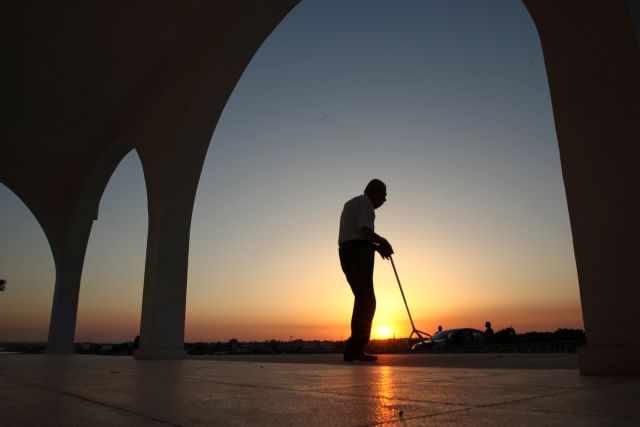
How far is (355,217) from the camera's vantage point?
15.4 ft

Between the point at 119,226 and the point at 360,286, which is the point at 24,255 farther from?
the point at 360,286

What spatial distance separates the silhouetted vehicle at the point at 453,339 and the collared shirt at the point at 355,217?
10.2 meters

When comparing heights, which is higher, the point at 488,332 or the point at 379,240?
the point at 379,240

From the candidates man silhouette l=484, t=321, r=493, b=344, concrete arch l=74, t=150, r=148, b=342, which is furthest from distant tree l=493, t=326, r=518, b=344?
concrete arch l=74, t=150, r=148, b=342

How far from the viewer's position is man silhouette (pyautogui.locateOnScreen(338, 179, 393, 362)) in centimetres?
→ 447

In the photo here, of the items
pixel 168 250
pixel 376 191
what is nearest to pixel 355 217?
pixel 376 191

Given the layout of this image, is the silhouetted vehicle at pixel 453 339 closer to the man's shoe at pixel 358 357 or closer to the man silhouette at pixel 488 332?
the man silhouette at pixel 488 332

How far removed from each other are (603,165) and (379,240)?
2.19 m

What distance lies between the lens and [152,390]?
197cm

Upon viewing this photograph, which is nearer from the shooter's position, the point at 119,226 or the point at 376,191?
the point at 376,191

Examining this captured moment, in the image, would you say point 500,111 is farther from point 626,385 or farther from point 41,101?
point 41,101

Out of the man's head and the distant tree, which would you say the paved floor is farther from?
the distant tree

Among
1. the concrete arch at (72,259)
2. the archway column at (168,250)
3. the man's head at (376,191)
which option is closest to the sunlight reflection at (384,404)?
the man's head at (376,191)

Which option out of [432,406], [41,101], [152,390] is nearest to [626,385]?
[432,406]
